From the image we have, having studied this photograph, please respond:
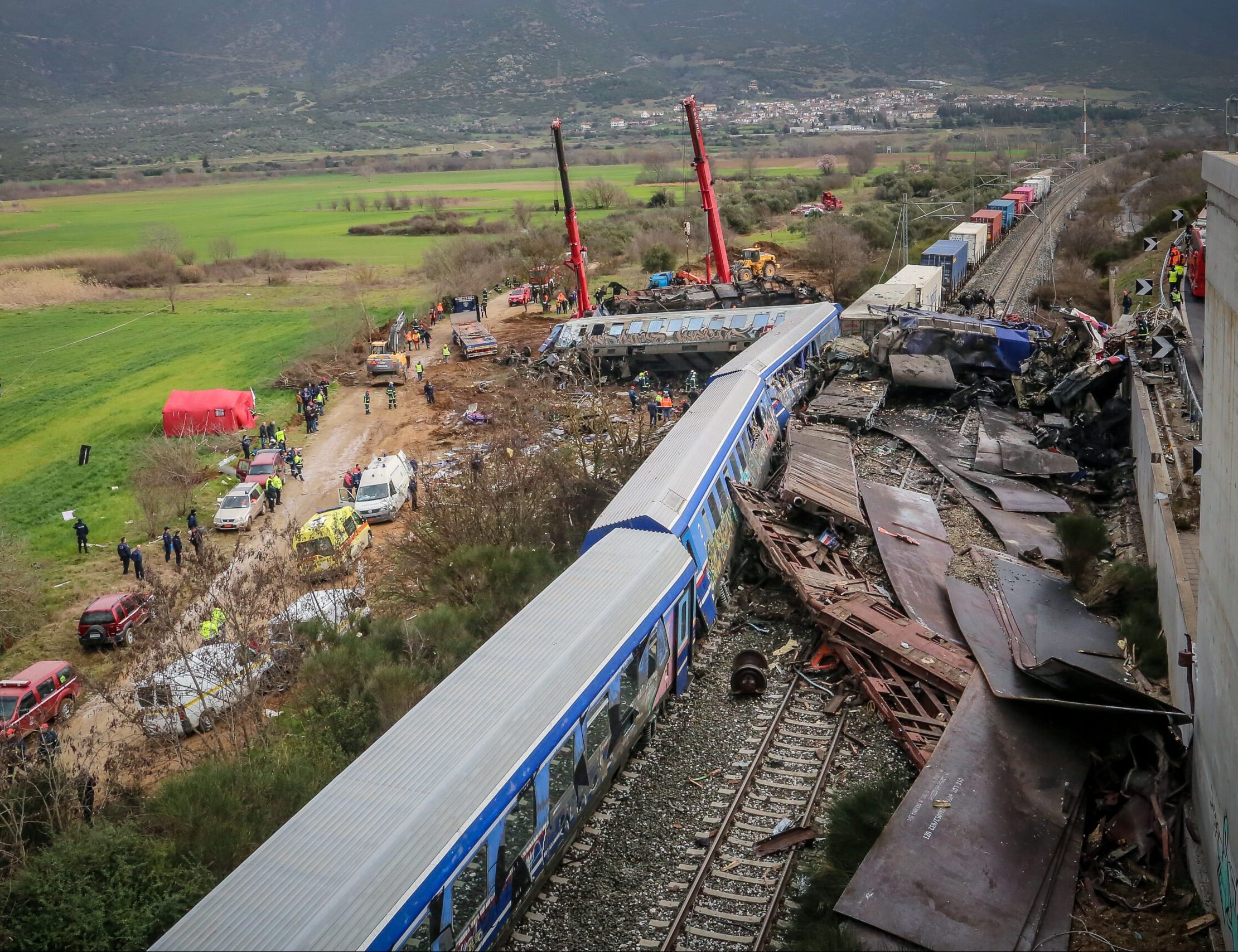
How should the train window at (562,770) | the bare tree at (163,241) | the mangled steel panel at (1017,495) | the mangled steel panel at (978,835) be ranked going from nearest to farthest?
the mangled steel panel at (978,835) < the train window at (562,770) < the mangled steel panel at (1017,495) < the bare tree at (163,241)

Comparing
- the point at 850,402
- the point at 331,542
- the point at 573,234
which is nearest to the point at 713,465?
the point at 331,542

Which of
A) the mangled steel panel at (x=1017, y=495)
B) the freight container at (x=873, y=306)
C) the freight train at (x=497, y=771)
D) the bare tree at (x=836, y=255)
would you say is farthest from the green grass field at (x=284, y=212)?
the freight train at (x=497, y=771)

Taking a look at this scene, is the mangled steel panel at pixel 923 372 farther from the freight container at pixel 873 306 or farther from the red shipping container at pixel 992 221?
the red shipping container at pixel 992 221

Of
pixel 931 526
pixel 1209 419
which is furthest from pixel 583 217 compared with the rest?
pixel 1209 419

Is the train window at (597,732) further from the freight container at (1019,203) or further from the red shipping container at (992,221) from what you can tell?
the freight container at (1019,203)

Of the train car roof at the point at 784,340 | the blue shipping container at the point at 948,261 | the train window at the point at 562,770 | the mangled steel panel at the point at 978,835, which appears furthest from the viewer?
the blue shipping container at the point at 948,261

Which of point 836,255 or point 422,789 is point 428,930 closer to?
point 422,789

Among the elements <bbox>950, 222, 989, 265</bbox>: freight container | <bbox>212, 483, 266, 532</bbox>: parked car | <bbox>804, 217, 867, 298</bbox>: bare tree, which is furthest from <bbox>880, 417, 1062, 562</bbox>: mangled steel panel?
<bbox>950, 222, 989, 265</bbox>: freight container

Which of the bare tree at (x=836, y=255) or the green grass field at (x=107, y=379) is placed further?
the bare tree at (x=836, y=255)

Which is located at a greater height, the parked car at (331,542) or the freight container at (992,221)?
the parked car at (331,542)

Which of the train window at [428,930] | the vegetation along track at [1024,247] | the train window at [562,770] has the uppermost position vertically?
the train window at [428,930]
